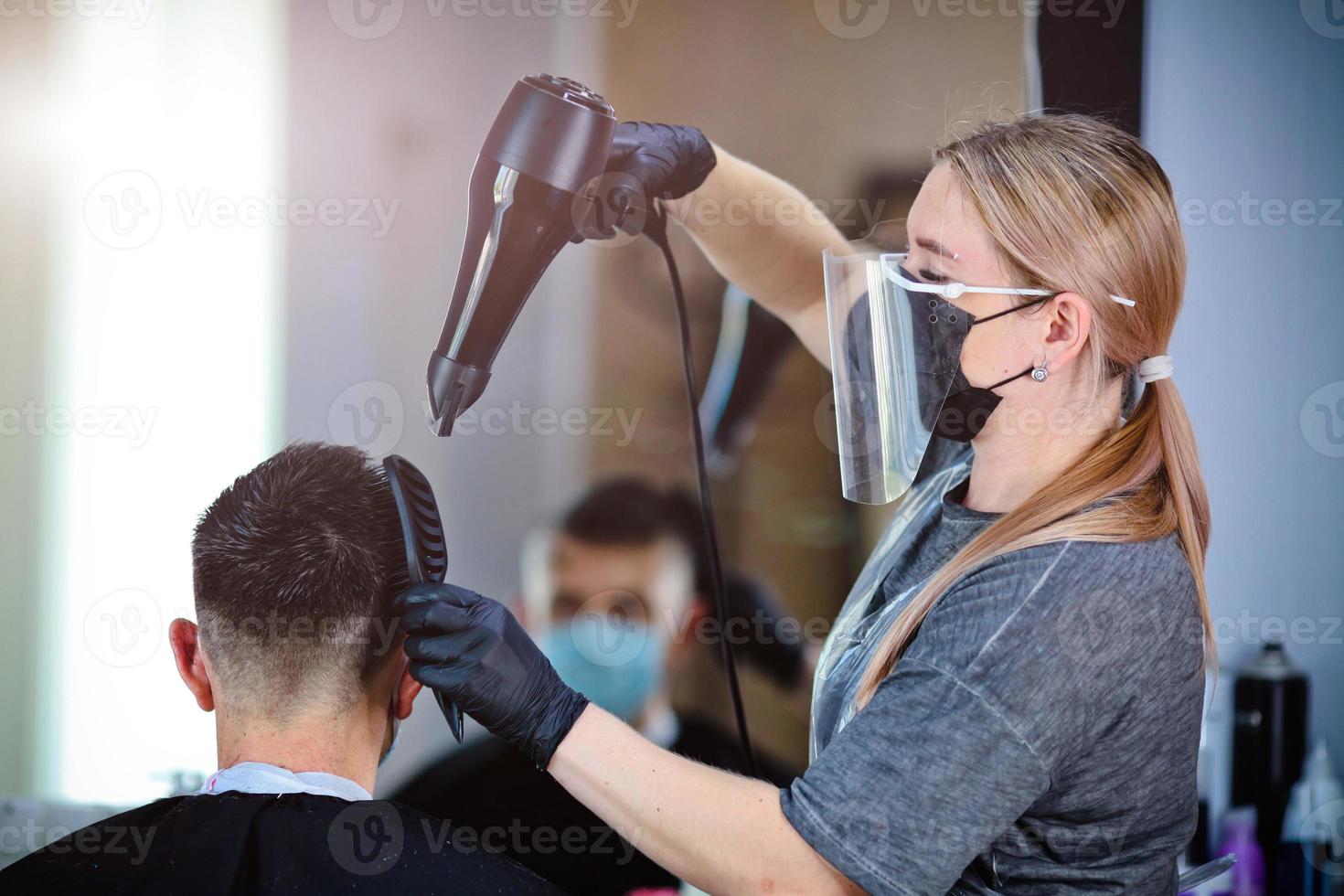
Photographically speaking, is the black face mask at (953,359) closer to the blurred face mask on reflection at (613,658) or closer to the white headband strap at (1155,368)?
the white headband strap at (1155,368)

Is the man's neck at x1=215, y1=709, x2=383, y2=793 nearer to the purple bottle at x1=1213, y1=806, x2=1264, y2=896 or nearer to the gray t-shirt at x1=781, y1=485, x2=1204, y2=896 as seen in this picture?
the gray t-shirt at x1=781, y1=485, x2=1204, y2=896

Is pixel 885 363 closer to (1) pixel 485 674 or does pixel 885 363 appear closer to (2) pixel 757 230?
(2) pixel 757 230

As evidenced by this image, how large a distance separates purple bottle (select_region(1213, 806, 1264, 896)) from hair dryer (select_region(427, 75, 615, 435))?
1571 mm

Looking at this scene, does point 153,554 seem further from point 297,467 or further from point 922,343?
point 922,343

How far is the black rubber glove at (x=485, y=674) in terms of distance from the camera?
126 centimetres

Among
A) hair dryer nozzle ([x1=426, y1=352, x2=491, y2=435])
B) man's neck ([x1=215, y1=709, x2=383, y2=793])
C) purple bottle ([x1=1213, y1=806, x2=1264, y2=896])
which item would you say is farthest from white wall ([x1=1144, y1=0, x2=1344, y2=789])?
man's neck ([x1=215, y1=709, x2=383, y2=793])

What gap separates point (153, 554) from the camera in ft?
5.78

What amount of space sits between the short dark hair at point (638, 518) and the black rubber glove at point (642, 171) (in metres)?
0.45

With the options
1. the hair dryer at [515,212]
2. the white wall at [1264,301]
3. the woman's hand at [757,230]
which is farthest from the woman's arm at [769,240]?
the white wall at [1264,301]

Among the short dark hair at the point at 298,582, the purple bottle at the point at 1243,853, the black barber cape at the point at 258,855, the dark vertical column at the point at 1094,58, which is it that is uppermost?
the dark vertical column at the point at 1094,58

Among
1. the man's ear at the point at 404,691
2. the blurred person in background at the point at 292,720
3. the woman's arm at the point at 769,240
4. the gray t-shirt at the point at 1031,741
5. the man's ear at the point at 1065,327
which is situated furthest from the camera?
the woman's arm at the point at 769,240

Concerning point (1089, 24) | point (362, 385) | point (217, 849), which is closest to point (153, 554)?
point (362, 385)

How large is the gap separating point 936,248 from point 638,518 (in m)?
0.74

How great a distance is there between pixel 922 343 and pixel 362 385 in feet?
3.12
